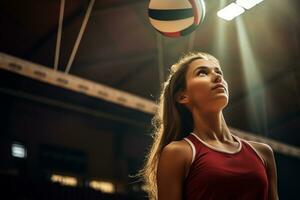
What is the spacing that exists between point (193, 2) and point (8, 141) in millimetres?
4870

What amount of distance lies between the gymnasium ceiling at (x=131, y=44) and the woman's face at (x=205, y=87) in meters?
4.75

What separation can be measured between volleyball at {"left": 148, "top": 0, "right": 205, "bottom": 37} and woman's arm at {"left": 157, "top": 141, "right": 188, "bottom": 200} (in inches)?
96.7

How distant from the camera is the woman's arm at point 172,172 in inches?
50.9

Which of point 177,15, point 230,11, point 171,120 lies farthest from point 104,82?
point 171,120

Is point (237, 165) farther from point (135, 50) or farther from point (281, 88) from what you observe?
point (281, 88)

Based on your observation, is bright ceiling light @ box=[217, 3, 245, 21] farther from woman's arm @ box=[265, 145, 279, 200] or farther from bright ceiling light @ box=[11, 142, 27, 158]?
woman's arm @ box=[265, 145, 279, 200]

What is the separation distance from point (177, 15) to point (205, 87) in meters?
2.31

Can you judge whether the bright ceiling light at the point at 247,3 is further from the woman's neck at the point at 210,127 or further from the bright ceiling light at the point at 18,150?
the woman's neck at the point at 210,127

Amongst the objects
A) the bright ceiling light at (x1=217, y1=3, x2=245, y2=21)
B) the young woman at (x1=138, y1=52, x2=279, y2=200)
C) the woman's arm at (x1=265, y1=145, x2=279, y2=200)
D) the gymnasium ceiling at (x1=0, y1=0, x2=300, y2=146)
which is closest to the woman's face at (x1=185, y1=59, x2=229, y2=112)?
the young woman at (x1=138, y1=52, x2=279, y2=200)

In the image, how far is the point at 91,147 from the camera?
8523mm

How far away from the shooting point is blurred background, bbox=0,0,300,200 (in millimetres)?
6207

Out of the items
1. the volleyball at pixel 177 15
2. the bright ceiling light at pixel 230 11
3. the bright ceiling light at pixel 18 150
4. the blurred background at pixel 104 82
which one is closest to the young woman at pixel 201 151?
the volleyball at pixel 177 15

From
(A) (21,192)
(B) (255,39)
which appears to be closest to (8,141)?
(A) (21,192)

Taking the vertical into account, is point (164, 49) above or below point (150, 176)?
above
